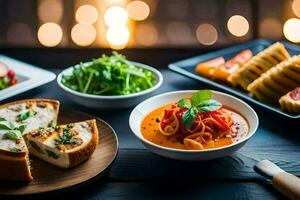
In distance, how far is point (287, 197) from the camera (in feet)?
5.49

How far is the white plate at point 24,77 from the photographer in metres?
2.31

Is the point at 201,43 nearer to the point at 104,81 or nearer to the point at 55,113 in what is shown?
the point at 104,81

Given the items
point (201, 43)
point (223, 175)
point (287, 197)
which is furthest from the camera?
point (201, 43)

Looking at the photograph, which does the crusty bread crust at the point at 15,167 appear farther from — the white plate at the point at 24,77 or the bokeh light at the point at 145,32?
the bokeh light at the point at 145,32

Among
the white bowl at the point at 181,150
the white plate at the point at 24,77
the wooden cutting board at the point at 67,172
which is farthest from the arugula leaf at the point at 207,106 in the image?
the white plate at the point at 24,77

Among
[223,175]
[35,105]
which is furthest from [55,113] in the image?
[223,175]

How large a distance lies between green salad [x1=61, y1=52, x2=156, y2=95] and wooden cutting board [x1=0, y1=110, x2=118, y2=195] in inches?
14.4

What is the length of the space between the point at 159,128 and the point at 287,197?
0.49 metres

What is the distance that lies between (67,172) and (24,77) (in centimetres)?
83

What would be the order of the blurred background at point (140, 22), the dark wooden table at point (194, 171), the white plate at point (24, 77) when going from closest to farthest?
the dark wooden table at point (194, 171) → the white plate at point (24, 77) → the blurred background at point (140, 22)

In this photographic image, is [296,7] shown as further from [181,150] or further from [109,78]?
[181,150]

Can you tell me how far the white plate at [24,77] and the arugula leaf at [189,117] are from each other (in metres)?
0.77

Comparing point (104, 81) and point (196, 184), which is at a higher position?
point (104, 81)

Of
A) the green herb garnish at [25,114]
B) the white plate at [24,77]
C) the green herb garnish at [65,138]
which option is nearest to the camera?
the green herb garnish at [65,138]
